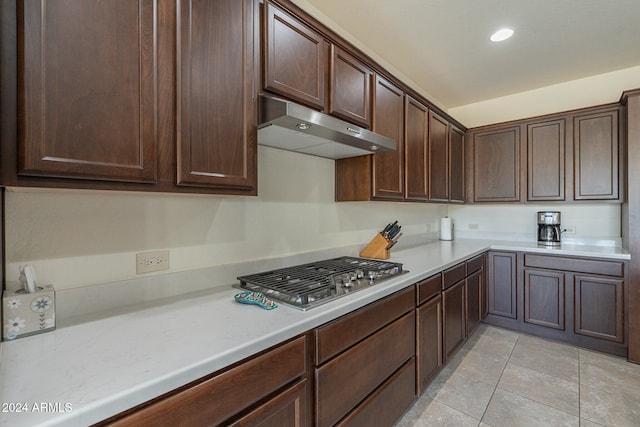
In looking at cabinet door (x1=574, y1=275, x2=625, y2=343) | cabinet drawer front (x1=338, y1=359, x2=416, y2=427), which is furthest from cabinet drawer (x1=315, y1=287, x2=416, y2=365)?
cabinet door (x1=574, y1=275, x2=625, y2=343)

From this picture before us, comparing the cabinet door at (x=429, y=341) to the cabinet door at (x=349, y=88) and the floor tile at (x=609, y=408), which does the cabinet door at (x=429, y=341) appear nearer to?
the floor tile at (x=609, y=408)

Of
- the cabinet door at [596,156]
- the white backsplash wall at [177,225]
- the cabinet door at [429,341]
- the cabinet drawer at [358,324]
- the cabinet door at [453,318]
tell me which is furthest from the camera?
the cabinet door at [596,156]

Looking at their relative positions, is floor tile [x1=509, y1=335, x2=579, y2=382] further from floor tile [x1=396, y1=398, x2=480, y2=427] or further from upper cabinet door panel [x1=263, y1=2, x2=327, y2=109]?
upper cabinet door panel [x1=263, y1=2, x2=327, y2=109]

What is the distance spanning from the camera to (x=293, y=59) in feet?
4.90

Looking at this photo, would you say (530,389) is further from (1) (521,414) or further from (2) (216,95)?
(2) (216,95)

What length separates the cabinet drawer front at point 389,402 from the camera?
137cm

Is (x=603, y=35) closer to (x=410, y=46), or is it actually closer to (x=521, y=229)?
(x=410, y=46)

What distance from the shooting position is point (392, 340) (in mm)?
1584

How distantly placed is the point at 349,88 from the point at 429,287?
1.39 metres

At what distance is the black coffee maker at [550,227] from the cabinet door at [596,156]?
337 mm

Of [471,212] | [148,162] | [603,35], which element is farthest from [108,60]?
[471,212]

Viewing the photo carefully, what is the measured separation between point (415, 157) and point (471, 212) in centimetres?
181

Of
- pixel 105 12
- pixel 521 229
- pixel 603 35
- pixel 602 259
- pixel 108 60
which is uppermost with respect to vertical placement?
pixel 603 35

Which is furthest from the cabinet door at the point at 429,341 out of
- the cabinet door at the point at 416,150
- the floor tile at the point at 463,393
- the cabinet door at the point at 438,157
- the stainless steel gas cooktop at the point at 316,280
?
the cabinet door at the point at 438,157
